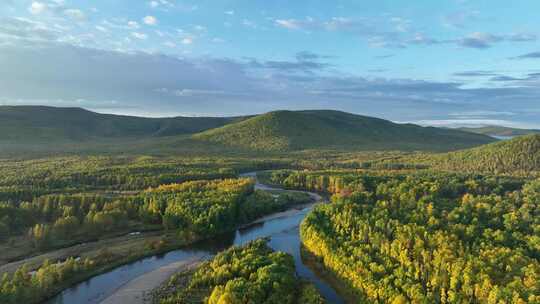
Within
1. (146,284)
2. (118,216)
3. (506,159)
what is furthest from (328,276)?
(506,159)

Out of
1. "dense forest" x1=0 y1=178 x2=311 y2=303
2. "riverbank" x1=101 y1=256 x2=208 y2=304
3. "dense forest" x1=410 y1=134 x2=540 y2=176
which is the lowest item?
"riverbank" x1=101 y1=256 x2=208 y2=304

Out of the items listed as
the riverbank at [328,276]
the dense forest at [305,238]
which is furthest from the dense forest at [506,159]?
the riverbank at [328,276]

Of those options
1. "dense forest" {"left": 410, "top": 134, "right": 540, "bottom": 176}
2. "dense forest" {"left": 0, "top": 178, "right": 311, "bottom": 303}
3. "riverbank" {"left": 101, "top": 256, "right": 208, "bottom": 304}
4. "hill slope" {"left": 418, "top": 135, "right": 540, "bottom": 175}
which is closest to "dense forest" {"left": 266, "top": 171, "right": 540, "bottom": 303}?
"dense forest" {"left": 0, "top": 178, "right": 311, "bottom": 303}

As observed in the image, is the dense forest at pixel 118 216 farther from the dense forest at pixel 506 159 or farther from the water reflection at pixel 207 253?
the dense forest at pixel 506 159

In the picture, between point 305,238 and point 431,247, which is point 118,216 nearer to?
point 305,238

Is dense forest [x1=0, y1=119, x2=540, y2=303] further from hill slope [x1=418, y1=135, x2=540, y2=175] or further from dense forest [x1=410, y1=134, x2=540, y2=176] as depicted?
hill slope [x1=418, y1=135, x2=540, y2=175]

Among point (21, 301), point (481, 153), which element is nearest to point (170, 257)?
point (21, 301)

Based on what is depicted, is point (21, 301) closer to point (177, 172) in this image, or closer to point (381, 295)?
point (381, 295)
